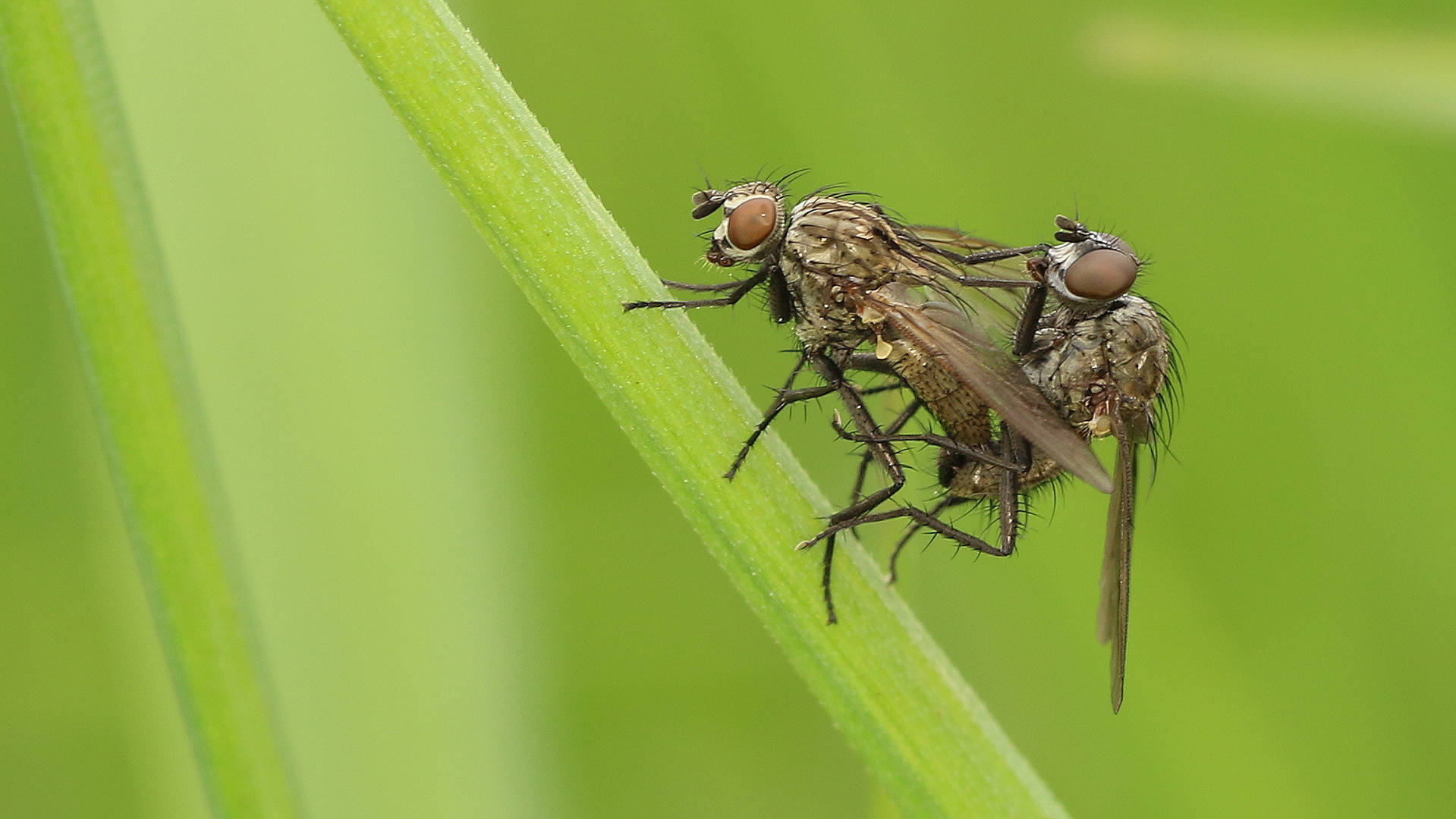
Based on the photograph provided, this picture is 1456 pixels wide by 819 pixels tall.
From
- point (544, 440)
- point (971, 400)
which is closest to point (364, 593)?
point (544, 440)

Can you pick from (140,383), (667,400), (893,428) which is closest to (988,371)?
(893,428)

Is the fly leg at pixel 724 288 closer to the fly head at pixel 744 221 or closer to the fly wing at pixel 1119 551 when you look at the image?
the fly head at pixel 744 221

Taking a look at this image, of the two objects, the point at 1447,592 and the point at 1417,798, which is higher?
the point at 1447,592

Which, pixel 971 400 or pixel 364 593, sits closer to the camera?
pixel 364 593

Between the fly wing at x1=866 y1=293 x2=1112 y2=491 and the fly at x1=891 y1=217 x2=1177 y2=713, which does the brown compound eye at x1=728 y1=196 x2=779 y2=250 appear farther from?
the fly at x1=891 y1=217 x2=1177 y2=713

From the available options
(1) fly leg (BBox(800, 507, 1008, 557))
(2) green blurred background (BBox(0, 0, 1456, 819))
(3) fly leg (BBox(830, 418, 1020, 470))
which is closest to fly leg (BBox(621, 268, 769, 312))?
(3) fly leg (BBox(830, 418, 1020, 470))

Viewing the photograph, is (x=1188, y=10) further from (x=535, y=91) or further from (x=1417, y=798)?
(x=1417, y=798)

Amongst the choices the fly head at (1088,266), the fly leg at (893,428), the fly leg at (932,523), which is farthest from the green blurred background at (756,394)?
the fly head at (1088,266)
